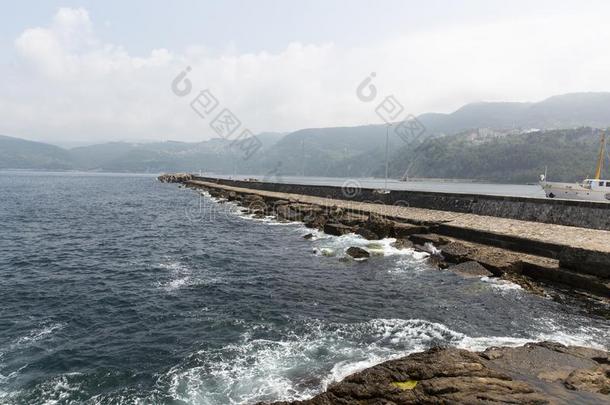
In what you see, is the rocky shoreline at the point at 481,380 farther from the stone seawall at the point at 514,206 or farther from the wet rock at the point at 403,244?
the stone seawall at the point at 514,206

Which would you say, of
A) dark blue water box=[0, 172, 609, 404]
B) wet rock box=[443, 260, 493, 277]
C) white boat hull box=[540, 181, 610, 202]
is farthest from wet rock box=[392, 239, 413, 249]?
white boat hull box=[540, 181, 610, 202]

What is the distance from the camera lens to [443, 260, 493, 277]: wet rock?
15656 mm

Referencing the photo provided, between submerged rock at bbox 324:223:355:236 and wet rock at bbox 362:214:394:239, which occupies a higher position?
wet rock at bbox 362:214:394:239

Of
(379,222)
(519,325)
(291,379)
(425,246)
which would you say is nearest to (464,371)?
(291,379)

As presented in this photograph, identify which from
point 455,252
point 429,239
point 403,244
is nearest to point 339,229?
point 403,244

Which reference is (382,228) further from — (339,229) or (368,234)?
(339,229)

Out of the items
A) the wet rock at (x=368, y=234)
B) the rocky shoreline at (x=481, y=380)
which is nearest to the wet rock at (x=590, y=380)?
the rocky shoreline at (x=481, y=380)

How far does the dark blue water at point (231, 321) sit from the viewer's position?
8305 millimetres

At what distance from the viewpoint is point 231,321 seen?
11461mm

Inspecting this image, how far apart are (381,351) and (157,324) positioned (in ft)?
21.8

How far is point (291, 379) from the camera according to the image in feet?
26.9

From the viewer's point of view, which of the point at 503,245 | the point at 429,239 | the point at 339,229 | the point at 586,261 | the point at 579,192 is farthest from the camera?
the point at 579,192

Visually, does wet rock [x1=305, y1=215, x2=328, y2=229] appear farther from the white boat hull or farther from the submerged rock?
the white boat hull

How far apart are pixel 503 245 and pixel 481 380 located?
536 inches
